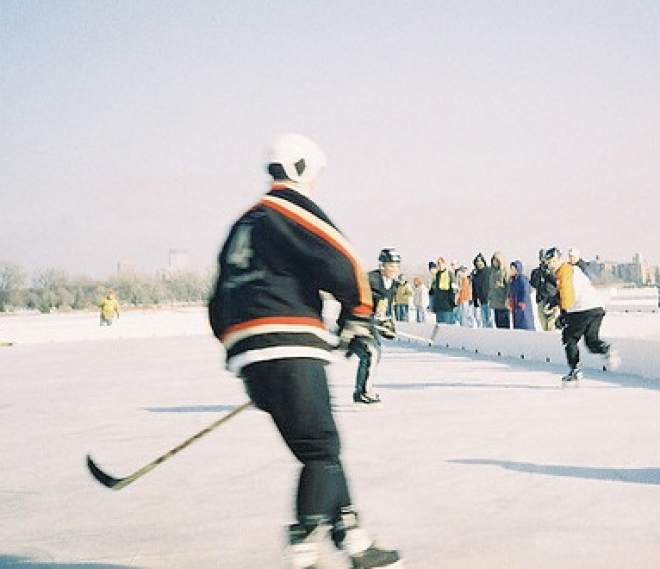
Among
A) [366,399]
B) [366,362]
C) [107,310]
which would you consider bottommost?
[107,310]

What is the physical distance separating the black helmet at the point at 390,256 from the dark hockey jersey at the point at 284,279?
4.56m

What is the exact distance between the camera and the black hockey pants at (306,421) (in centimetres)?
260

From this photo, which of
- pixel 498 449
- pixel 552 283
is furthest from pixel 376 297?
pixel 552 283

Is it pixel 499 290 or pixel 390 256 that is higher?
pixel 390 256

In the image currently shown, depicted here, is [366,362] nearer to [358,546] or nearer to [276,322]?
[358,546]

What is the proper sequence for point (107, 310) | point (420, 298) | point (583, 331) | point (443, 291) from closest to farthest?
point (583, 331), point (443, 291), point (420, 298), point (107, 310)

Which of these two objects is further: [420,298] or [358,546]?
[420,298]

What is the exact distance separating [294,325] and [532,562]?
121cm

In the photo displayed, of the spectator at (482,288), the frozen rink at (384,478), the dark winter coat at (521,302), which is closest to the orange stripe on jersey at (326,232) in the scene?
the frozen rink at (384,478)

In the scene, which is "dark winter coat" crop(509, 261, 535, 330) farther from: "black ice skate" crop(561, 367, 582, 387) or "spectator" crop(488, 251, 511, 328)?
"black ice skate" crop(561, 367, 582, 387)

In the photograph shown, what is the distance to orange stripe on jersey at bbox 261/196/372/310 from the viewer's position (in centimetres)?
262

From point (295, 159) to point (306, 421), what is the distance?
36.1 inches

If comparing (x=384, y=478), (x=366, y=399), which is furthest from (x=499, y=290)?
(x=384, y=478)

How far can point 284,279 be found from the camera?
266 cm
